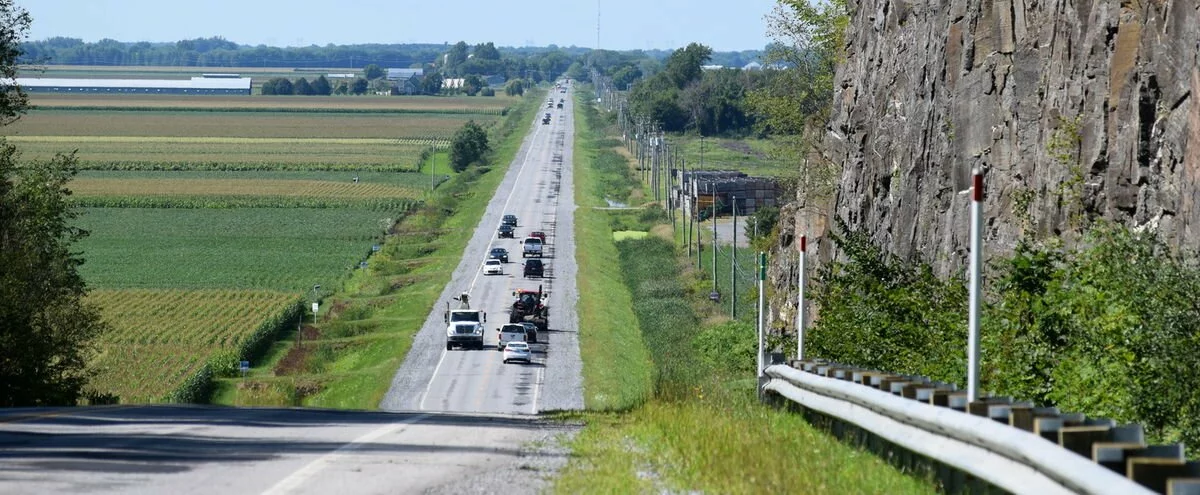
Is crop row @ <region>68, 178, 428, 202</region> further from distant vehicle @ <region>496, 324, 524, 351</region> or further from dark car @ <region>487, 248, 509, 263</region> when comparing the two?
distant vehicle @ <region>496, 324, 524, 351</region>

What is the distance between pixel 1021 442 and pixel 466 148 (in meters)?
153

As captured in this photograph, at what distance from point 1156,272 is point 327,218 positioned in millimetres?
98381

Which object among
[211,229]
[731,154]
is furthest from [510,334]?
[731,154]

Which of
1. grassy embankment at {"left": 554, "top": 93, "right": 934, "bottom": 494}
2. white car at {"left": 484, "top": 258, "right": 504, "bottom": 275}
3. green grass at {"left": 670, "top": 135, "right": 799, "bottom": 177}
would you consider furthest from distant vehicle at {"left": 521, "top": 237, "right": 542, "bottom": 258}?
grassy embankment at {"left": 554, "top": 93, "right": 934, "bottom": 494}

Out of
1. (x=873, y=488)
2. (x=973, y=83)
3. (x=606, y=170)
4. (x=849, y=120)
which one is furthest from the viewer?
(x=606, y=170)

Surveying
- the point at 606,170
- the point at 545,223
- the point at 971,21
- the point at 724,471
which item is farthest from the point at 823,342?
the point at 606,170

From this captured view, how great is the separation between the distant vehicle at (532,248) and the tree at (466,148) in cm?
6486

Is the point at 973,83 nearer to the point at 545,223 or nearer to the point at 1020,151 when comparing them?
the point at 1020,151

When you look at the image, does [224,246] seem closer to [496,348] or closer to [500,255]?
[500,255]

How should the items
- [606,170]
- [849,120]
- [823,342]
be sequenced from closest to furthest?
[823,342]
[849,120]
[606,170]

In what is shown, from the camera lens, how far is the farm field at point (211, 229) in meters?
62.0

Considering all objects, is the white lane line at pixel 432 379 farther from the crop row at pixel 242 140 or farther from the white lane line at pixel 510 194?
the crop row at pixel 242 140

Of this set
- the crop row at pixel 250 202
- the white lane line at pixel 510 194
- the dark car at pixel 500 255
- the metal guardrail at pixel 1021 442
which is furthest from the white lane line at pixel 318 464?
the crop row at pixel 250 202

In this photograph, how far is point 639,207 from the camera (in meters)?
118
